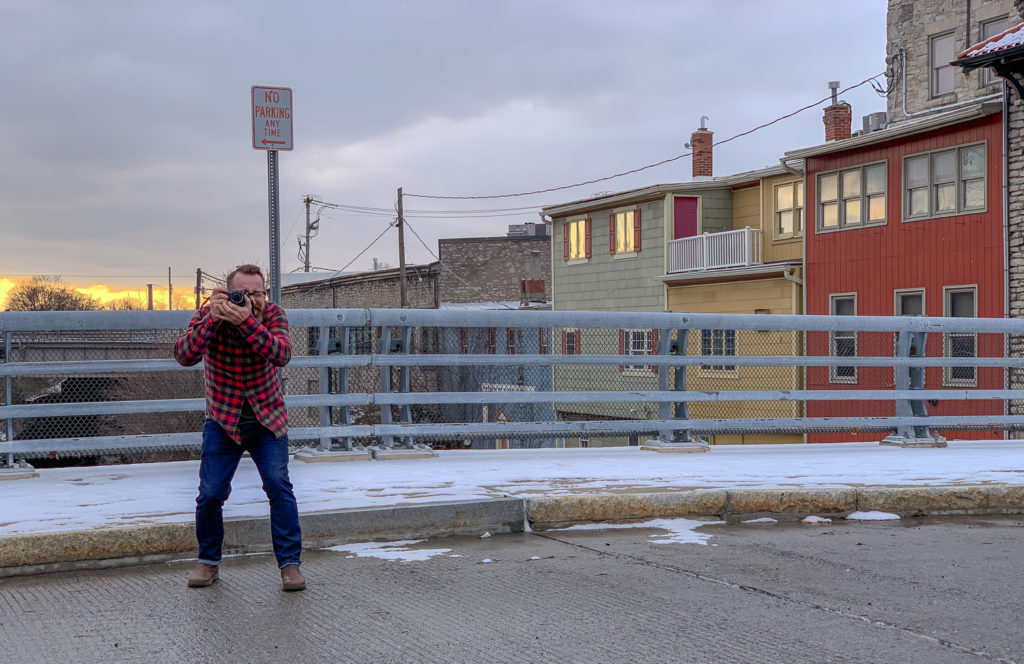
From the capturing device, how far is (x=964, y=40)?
92.3 ft

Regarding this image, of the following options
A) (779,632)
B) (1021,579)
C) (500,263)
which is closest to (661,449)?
(1021,579)

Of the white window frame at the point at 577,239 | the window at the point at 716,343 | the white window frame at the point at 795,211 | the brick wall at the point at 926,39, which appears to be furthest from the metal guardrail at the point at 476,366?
the white window frame at the point at 577,239

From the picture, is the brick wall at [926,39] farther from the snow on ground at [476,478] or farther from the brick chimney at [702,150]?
the snow on ground at [476,478]

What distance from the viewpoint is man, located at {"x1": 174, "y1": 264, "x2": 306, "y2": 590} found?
17.4ft

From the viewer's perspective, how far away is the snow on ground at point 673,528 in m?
6.52

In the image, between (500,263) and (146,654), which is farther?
(500,263)

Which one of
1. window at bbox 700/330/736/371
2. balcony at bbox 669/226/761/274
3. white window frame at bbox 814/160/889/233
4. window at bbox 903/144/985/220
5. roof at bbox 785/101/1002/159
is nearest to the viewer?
window at bbox 700/330/736/371

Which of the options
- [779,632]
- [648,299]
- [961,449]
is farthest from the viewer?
[648,299]

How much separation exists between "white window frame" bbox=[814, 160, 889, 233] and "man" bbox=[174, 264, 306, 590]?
23.1 meters

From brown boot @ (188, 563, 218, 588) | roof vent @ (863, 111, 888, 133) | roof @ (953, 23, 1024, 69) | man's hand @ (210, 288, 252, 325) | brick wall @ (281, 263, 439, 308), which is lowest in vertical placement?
brown boot @ (188, 563, 218, 588)

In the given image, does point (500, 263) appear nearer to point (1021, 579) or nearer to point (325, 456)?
point (325, 456)

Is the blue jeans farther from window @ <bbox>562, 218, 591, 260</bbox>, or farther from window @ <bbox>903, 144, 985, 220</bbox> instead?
window @ <bbox>562, 218, 591, 260</bbox>

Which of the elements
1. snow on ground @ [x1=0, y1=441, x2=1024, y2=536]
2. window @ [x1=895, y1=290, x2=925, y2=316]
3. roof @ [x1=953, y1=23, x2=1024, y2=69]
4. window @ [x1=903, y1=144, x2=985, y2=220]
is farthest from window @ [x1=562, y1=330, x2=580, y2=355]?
roof @ [x1=953, y1=23, x2=1024, y2=69]

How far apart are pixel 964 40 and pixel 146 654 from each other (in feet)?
94.3
